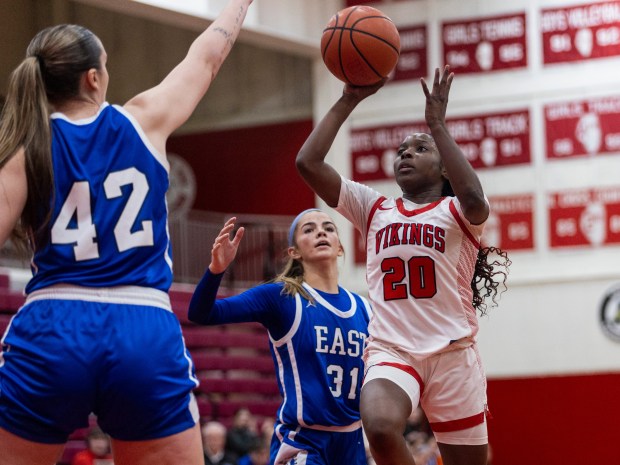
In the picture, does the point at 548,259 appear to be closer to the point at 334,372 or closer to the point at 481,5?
the point at 481,5

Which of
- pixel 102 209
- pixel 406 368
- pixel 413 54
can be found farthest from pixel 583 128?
pixel 102 209

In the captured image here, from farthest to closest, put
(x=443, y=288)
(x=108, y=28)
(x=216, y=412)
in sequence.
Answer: (x=108, y=28)
(x=216, y=412)
(x=443, y=288)

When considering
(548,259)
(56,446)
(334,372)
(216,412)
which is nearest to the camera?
(56,446)

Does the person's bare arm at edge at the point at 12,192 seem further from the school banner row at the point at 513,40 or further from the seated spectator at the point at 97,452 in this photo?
the school banner row at the point at 513,40

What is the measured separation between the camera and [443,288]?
5.20 meters

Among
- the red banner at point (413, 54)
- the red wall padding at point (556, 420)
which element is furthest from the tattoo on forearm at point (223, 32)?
the red banner at point (413, 54)

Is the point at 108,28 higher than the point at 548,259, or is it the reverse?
the point at 108,28

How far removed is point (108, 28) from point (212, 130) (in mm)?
2852

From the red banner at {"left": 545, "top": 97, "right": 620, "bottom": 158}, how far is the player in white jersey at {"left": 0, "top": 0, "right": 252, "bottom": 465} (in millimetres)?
13541

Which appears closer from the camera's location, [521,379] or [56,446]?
[56,446]

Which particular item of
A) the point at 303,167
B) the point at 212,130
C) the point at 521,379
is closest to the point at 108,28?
the point at 212,130

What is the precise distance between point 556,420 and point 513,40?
6.09 metres

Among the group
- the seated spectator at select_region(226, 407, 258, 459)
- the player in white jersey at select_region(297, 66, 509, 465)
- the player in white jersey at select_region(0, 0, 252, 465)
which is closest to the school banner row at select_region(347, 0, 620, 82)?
the seated spectator at select_region(226, 407, 258, 459)

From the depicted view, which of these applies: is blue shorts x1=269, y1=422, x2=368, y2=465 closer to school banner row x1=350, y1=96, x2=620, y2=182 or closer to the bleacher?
the bleacher
